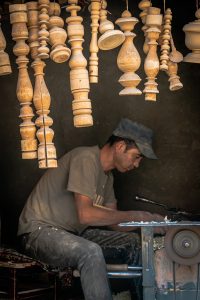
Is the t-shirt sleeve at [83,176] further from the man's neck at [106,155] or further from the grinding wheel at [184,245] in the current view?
the grinding wheel at [184,245]

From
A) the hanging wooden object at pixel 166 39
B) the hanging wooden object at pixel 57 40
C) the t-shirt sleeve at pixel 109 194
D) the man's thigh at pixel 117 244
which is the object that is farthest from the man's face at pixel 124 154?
the hanging wooden object at pixel 57 40

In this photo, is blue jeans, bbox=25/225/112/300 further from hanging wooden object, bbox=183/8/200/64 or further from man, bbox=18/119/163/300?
hanging wooden object, bbox=183/8/200/64

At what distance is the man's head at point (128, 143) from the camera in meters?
6.36

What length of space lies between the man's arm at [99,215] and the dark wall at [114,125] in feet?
3.27

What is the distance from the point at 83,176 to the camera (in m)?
6.11

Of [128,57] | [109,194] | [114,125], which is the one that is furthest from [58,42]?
[114,125]

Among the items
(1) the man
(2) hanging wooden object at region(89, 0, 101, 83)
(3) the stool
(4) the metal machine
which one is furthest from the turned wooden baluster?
(3) the stool

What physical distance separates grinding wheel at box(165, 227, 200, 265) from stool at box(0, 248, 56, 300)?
121 centimetres

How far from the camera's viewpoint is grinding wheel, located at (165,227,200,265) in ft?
17.8

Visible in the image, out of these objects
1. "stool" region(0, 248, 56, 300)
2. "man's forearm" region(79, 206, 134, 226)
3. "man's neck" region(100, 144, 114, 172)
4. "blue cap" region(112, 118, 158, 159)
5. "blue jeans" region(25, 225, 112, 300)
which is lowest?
"stool" region(0, 248, 56, 300)

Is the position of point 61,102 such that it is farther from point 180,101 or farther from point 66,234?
point 66,234

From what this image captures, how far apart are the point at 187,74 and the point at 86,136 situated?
3.48 ft

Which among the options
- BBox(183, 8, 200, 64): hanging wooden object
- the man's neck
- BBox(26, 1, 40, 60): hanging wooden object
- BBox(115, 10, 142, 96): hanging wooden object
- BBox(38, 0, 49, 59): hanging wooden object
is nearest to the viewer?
BBox(38, 0, 49, 59): hanging wooden object

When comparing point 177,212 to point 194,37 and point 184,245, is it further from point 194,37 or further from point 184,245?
point 194,37
